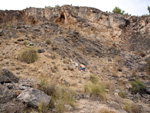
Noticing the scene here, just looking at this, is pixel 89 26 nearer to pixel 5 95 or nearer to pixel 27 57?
pixel 27 57

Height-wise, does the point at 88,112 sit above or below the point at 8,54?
below

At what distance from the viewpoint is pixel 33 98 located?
8.16 ft

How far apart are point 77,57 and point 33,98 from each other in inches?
254

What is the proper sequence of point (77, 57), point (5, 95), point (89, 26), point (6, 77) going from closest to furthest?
point (5, 95) → point (6, 77) → point (77, 57) → point (89, 26)

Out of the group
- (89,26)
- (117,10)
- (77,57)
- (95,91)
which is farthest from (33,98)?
(117,10)

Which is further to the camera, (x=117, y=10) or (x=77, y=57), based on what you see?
(x=117, y=10)

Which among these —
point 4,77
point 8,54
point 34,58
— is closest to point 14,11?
point 8,54

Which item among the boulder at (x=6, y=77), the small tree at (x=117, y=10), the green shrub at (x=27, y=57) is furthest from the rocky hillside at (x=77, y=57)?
the small tree at (x=117, y=10)

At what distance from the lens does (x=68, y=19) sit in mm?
13211

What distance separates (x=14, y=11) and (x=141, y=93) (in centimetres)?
1556

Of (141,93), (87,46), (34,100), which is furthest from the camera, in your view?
(87,46)

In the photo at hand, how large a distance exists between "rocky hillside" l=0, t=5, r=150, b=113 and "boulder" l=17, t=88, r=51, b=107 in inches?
0.8

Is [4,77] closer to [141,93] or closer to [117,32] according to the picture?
[141,93]

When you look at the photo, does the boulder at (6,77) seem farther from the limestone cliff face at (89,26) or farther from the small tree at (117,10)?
the small tree at (117,10)
